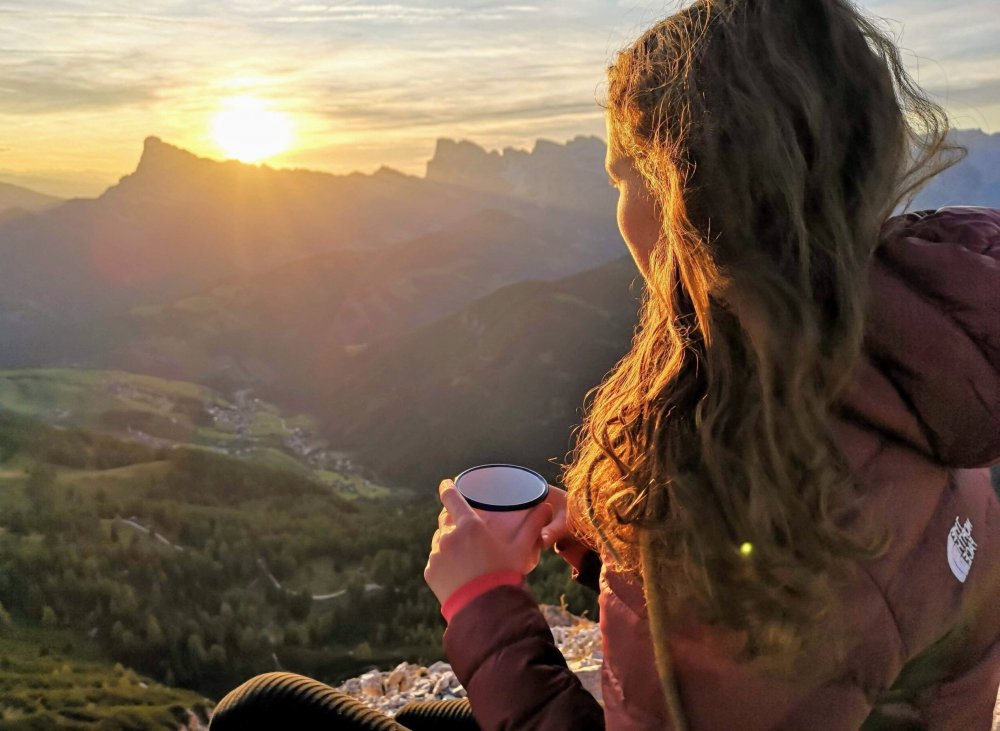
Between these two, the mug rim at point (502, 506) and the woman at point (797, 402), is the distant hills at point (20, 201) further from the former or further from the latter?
the woman at point (797, 402)

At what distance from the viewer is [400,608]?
8.29m

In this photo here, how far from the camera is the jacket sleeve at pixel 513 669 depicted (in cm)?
111

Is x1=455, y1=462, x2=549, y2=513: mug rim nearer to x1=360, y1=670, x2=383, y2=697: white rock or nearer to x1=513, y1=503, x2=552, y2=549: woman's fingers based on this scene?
x1=513, y1=503, x2=552, y2=549: woman's fingers

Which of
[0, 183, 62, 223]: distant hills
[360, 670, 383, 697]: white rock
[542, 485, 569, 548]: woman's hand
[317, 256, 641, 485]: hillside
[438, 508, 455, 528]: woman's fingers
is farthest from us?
[0, 183, 62, 223]: distant hills

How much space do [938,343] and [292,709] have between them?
4.26 ft

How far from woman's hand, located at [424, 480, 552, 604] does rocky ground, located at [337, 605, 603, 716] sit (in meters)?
1.98

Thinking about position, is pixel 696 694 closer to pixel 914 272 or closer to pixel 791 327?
pixel 791 327

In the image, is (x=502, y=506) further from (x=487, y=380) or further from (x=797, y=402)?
(x=487, y=380)

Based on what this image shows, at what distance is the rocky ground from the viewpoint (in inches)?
139

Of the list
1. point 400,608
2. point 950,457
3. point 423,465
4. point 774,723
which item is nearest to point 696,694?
point 774,723

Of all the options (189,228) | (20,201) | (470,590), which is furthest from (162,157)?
(470,590)

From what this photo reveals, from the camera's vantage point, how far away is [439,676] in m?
3.93

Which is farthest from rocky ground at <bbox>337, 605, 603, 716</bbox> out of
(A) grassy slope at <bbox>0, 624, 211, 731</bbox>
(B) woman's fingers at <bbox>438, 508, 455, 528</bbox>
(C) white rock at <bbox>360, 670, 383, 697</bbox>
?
(B) woman's fingers at <bbox>438, 508, 455, 528</bbox>

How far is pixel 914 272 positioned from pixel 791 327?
0.17 metres
